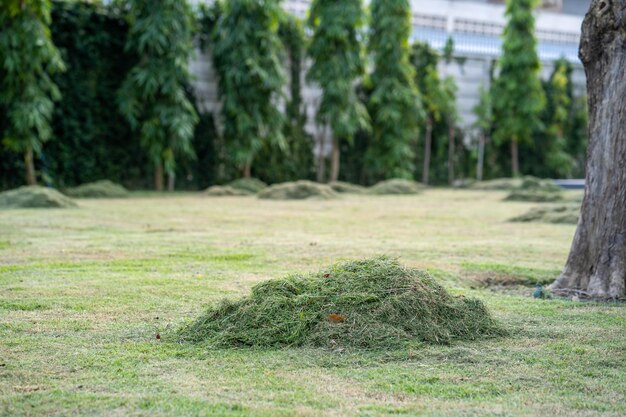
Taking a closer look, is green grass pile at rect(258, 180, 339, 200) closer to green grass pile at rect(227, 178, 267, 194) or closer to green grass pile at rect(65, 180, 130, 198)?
green grass pile at rect(227, 178, 267, 194)

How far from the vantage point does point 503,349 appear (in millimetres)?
3896

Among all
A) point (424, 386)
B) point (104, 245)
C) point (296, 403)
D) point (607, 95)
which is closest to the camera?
point (296, 403)

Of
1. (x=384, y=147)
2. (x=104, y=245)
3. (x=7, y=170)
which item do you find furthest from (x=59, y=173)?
(x=104, y=245)

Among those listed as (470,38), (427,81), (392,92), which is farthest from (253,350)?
(470,38)

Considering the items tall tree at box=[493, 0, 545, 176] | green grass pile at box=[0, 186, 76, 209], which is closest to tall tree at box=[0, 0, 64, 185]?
green grass pile at box=[0, 186, 76, 209]

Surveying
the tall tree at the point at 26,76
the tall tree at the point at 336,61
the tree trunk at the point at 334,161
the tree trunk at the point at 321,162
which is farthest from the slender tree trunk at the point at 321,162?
the tall tree at the point at 26,76

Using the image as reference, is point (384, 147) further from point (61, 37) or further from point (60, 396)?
point (60, 396)

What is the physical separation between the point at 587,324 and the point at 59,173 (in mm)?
13779

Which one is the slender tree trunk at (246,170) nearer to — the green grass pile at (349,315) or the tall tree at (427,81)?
the tall tree at (427,81)

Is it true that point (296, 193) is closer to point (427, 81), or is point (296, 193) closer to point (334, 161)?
point (334, 161)

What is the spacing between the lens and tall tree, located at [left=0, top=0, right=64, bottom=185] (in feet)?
47.1

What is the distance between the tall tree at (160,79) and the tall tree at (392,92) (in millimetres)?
5402

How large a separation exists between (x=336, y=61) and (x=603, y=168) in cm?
1437

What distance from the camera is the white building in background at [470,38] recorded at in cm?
2044
